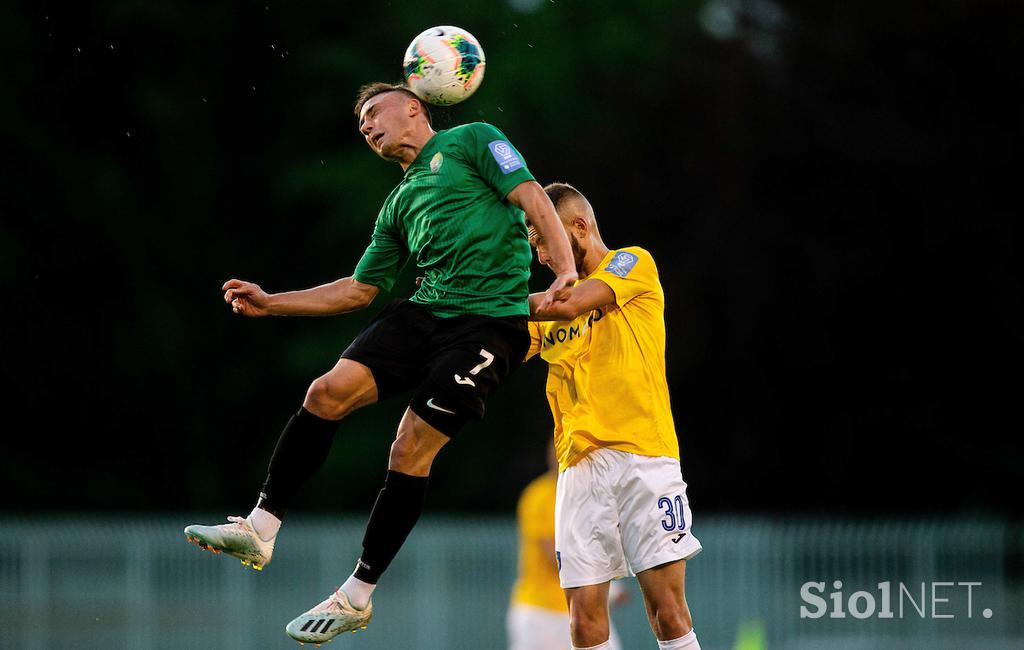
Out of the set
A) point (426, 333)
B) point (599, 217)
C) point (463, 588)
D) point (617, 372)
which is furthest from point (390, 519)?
point (599, 217)

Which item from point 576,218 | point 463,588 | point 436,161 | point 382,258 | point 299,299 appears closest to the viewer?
point 436,161

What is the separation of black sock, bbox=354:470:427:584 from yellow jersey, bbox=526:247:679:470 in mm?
1088

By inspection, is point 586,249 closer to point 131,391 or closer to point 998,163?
point 998,163

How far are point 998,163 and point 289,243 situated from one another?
47.7 ft

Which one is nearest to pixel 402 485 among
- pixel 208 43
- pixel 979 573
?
pixel 979 573

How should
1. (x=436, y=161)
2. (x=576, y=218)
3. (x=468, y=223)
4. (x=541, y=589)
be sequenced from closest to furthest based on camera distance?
(x=468, y=223)
(x=436, y=161)
(x=576, y=218)
(x=541, y=589)

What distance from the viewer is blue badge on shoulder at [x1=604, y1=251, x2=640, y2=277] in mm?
7469

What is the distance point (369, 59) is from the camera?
29.9 m

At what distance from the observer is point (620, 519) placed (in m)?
7.50

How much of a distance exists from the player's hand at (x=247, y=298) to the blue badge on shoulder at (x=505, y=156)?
130cm

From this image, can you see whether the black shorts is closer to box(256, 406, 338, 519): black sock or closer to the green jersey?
the green jersey

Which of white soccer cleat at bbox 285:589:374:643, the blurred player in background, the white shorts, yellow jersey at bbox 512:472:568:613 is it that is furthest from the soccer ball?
yellow jersey at bbox 512:472:568:613

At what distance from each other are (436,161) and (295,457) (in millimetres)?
1529

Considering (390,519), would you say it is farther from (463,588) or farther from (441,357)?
(463,588)
